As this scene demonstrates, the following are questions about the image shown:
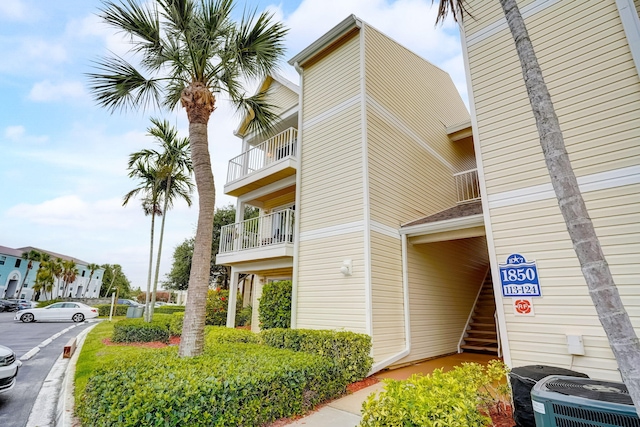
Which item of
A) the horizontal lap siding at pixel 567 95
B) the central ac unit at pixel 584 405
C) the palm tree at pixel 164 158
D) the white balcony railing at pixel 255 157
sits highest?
the palm tree at pixel 164 158

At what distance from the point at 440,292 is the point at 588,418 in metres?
7.17

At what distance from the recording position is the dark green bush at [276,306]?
8.91 meters

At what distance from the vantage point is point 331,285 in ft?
25.4

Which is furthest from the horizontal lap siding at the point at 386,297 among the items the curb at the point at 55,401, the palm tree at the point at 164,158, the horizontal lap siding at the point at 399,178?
the palm tree at the point at 164,158

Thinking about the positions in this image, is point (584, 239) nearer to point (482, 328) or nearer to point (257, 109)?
point (257, 109)

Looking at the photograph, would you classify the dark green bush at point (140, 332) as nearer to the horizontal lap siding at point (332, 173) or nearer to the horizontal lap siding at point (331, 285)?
the horizontal lap siding at point (331, 285)

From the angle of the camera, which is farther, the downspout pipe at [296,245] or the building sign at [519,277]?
the downspout pipe at [296,245]

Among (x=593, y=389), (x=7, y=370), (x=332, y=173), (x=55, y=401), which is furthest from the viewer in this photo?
(x=332, y=173)

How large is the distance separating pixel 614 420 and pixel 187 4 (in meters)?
8.45

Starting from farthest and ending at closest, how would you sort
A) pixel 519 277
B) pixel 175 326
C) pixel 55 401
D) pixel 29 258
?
pixel 29 258, pixel 175 326, pixel 55 401, pixel 519 277

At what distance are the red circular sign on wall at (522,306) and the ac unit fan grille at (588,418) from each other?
8.60 ft

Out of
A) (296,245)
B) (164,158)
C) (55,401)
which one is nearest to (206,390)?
(55,401)

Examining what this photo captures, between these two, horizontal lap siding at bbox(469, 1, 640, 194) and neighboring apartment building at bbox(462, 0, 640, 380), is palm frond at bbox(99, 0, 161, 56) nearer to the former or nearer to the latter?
horizontal lap siding at bbox(469, 1, 640, 194)

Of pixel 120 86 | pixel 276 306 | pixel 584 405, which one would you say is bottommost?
pixel 584 405
